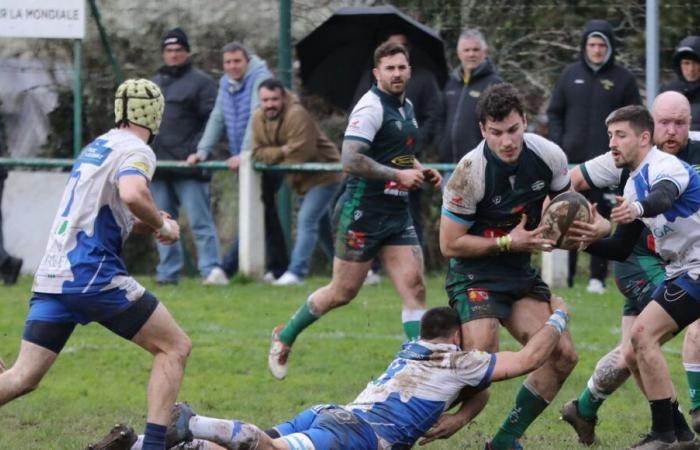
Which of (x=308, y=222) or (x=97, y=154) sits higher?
(x=97, y=154)

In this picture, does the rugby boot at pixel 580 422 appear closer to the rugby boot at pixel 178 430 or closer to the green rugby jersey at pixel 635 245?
the green rugby jersey at pixel 635 245

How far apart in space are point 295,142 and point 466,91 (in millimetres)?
1655

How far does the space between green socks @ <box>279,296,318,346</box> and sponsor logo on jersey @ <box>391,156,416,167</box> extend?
1078mm

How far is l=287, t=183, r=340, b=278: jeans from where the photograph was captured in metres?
14.1

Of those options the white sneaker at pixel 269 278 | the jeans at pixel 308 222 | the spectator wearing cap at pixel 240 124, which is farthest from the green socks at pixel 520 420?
the spectator wearing cap at pixel 240 124

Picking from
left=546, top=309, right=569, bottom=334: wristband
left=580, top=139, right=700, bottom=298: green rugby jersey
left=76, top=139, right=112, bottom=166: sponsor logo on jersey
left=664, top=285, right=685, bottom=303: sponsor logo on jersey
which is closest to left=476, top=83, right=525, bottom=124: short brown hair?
left=580, top=139, right=700, bottom=298: green rugby jersey

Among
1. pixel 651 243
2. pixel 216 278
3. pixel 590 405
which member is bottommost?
pixel 216 278

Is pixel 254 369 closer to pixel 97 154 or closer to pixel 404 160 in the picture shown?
pixel 404 160

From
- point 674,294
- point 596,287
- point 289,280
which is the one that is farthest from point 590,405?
point 289,280

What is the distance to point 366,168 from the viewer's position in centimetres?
962

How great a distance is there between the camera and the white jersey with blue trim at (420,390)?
7398mm

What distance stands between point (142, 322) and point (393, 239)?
2.87 metres

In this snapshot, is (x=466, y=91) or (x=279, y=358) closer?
(x=279, y=358)

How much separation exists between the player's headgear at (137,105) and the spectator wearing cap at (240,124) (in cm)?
654
